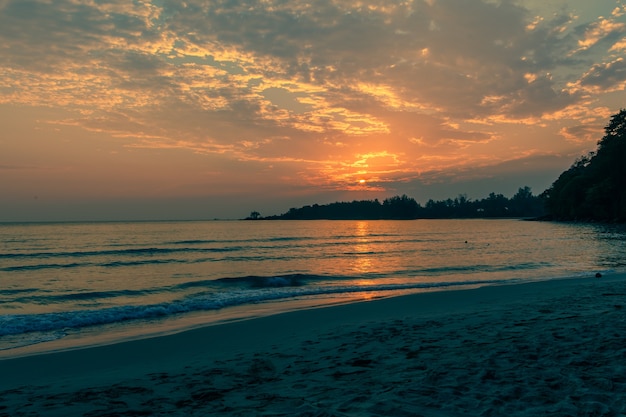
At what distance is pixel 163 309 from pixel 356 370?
9.68 meters

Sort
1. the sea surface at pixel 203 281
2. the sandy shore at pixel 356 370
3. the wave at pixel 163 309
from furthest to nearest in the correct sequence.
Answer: the sea surface at pixel 203 281 → the wave at pixel 163 309 → the sandy shore at pixel 356 370

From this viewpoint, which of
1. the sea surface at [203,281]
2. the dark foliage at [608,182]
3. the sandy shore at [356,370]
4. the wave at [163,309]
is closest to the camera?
the sandy shore at [356,370]

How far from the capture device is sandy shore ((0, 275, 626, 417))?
16.6ft

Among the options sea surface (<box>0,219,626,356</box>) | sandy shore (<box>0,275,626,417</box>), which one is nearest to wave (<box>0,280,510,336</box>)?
sea surface (<box>0,219,626,356</box>)

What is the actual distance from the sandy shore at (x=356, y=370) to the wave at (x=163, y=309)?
370cm

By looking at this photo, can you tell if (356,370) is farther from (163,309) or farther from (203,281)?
(203,281)

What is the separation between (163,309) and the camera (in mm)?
14438

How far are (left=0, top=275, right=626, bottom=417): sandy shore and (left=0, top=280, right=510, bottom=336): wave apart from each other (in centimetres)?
370

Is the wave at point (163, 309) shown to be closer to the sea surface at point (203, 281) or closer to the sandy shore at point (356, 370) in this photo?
the sea surface at point (203, 281)

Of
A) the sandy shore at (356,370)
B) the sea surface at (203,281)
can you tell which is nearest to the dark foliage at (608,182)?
the sea surface at (203,281)

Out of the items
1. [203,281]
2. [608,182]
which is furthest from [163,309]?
[608,182]

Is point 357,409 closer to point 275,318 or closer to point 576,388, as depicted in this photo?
point 576,388

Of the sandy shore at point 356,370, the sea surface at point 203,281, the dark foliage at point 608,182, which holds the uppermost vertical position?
the dark foliage at point 608,182

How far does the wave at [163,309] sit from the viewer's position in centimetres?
1224
